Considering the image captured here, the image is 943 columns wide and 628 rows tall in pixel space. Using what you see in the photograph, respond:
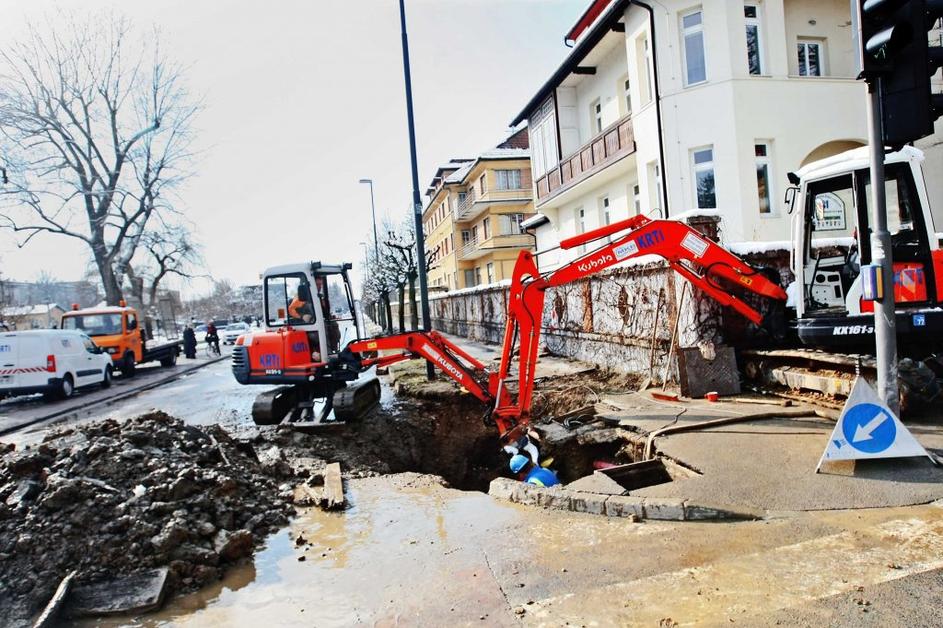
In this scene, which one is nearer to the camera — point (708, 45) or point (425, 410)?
point (425, 410)

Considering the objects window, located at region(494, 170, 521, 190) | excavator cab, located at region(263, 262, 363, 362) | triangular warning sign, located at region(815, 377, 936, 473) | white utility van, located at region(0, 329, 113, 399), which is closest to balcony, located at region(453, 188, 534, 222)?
window, located at region(494, 170, 521, 190)

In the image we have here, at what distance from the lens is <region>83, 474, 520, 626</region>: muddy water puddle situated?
3.59 m

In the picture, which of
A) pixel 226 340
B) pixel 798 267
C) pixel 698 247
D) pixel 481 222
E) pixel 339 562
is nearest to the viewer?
pixel 339 562

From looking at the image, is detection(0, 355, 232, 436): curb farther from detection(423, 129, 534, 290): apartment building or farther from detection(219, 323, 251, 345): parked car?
detection(423, 129, 534, 290): apartment building

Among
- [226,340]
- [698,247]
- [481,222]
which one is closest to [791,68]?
[698,247]

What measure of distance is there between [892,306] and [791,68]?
13.8m

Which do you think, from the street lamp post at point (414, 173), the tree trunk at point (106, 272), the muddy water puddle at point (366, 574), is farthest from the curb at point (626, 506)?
the tree trunk at point (106, 272)

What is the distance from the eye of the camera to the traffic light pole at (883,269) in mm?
4973

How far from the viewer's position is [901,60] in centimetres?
468

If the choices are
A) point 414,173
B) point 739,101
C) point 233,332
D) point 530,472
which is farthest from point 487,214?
point 530,472

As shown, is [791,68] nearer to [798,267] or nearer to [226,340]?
[798,267]

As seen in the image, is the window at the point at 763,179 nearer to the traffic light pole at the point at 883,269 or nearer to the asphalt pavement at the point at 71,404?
the traffic light pole at the point at 883,269

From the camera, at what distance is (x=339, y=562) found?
4.40m

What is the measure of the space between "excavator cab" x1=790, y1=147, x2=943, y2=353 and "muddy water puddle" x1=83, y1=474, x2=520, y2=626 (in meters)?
4.24
